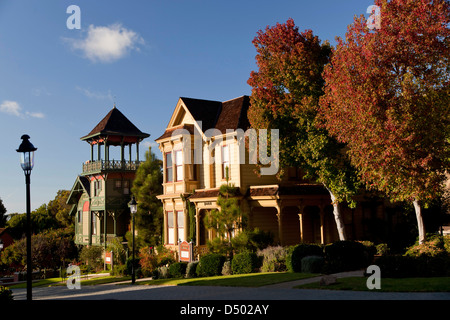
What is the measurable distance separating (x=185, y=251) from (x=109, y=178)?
19812mm

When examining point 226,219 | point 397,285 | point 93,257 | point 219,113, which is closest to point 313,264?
point 397,285

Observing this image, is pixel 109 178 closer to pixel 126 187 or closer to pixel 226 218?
pixel 126 187

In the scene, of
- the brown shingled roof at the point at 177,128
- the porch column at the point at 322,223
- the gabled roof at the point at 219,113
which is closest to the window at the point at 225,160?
the gabled roof at the point at 219,113

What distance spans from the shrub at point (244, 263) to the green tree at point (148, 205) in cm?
1442

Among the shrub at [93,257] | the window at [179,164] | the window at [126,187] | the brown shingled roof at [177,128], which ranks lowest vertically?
the shrub at [93,257]

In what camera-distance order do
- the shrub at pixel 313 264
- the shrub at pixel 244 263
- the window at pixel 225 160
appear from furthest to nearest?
the window at pixel 225 160 → the shrub at pixel 244 263 → the shrub at pixel 313 264

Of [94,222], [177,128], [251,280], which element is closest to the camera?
[251,280]

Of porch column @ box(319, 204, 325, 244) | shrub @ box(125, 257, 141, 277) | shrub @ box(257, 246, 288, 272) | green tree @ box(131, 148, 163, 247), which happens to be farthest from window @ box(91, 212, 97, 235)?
shrub @ box(257, 246, 288, 272)

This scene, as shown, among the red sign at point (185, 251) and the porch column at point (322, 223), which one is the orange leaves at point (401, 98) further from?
the red sign at point (185, 251)

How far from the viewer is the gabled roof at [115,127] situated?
4411 cm

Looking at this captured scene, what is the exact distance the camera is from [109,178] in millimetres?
44500

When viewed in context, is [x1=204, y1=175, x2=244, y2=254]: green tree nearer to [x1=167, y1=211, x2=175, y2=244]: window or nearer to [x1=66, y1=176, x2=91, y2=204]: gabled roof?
[x1=167, y1=211, x2=175, y2=244]: window

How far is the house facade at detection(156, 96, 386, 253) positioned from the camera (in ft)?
92.5
